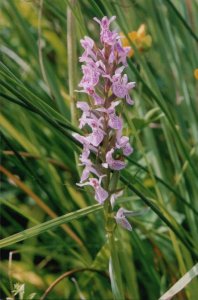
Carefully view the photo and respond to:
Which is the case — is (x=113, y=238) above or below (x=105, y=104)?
below

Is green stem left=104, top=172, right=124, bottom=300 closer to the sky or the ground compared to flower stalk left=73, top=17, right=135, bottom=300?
closer to the ground

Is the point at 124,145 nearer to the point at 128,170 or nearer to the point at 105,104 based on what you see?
the point at 105,104

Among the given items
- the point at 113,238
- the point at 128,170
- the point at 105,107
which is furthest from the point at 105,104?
the point at 128,170

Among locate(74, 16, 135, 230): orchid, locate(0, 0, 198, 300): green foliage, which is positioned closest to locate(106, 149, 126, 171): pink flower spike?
locate(74, 16, 135, 230): orchid

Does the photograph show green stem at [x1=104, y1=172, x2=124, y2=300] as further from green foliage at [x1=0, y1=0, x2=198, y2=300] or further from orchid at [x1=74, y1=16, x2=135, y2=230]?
green foliage at [x1=0, y1=0, x2=198, y2=300]

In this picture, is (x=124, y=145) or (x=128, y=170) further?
(x=128, y=170)

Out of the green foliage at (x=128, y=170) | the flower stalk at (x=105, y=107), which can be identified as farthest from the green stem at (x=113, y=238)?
the green foliage at (x=128, y=170)

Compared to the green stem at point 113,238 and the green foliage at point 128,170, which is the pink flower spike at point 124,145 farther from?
the green foliage at point 128,170

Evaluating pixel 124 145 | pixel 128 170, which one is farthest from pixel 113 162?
pixel 128 170
